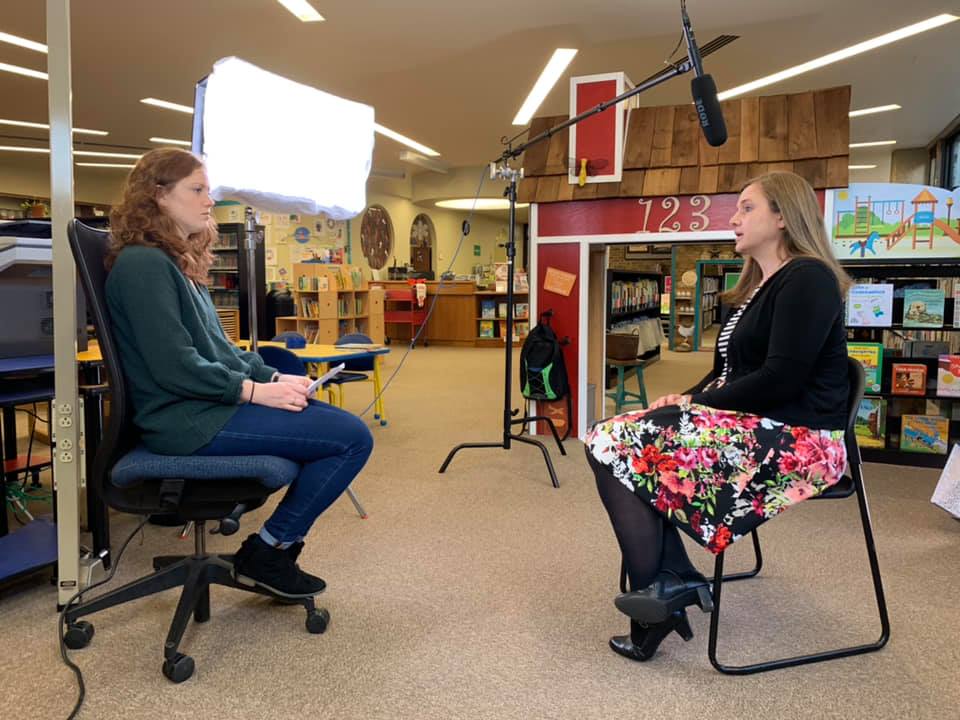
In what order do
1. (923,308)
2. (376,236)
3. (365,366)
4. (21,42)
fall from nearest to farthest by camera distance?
(923,308), (365,366), (21,42), (376,236)

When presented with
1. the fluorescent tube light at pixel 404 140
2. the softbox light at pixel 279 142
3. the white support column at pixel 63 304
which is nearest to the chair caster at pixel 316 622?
the white support column at pixel 63 304

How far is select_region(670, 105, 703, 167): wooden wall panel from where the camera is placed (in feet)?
12.4

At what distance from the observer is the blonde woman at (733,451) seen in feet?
5.31

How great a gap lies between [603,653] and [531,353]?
7.76ft

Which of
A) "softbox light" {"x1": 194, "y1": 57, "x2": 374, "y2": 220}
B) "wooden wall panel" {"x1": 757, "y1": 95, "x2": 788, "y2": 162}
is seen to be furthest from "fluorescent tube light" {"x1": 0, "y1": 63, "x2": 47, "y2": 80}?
"wooden wall panel" {"x1": 757, "y1": 95, "x2": 788, "y2": 162}

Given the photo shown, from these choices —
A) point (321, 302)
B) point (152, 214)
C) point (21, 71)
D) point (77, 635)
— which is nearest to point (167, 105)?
point (21, 71)

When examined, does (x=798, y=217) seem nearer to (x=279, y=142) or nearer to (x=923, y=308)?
(x=279, y=142)

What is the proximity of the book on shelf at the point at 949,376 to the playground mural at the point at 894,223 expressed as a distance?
0.53 metres

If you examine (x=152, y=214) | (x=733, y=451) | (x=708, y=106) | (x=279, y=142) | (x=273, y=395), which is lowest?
(x=733, y=451)

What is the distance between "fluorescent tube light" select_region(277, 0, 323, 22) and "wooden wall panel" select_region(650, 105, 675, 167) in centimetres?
256

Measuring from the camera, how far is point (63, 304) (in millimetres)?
1832

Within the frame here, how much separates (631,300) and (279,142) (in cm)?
483

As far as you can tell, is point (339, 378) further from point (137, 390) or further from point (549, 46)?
point (549, 46)

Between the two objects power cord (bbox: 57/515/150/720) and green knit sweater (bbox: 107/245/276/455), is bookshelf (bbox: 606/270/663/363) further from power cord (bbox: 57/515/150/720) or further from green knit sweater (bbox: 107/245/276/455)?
green knit sweater (bbox: 107/245/276/455)
